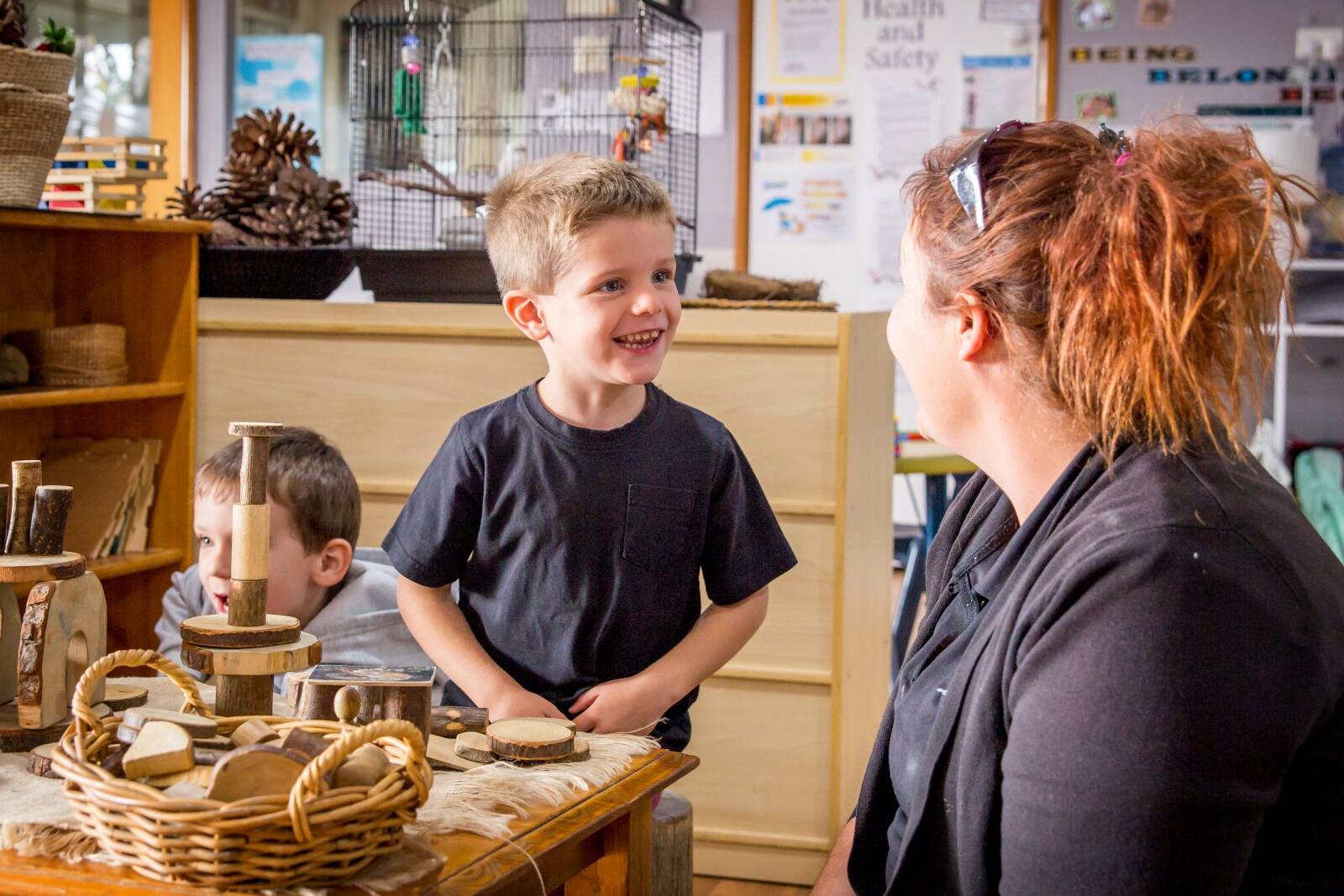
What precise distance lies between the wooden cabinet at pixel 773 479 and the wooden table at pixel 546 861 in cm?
129

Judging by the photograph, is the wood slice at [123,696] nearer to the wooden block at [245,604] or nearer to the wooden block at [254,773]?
the wooden block at [245,604]

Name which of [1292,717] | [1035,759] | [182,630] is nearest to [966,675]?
[1035,759]

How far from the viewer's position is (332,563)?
1.81 meters

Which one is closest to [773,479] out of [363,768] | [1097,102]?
[363,768]

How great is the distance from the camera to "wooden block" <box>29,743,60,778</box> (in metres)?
1.04

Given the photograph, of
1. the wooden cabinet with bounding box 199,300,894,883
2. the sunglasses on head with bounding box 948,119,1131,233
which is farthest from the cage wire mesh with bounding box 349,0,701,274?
the sunglasses on head with bounding box 948,119,1131,233

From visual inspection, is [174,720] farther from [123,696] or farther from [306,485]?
Result: [306,485]

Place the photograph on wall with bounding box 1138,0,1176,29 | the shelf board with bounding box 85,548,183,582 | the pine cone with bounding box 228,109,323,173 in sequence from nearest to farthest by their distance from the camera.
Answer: the shelf board with bounding box 85,548,183,582 → the pine cone with bounding box 228,109,323,173 → the photograph on wall with bounding box 1138,0,1176,29

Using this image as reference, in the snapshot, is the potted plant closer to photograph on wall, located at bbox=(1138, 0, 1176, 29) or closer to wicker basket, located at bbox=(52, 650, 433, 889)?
wicker basket, located at bbox=(52, 650, 433, 889)

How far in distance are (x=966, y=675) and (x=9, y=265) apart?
2313mm

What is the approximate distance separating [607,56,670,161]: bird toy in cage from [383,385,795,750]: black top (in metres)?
1.22

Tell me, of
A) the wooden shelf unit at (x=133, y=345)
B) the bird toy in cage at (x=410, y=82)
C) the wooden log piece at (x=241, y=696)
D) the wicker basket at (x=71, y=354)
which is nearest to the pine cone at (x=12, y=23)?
the wooden shelf unit at (x=133, y=345)

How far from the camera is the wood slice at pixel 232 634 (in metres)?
1.07

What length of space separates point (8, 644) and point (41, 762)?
0.42 ft
